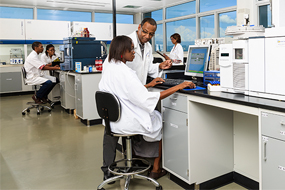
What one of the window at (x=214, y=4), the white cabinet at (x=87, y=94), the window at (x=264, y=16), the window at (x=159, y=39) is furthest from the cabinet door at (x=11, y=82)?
the window at (x=264, y=16)

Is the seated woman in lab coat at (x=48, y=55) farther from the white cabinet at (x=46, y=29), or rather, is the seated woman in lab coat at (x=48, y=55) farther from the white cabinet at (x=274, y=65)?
the white cabinet at (x=274, y=65)

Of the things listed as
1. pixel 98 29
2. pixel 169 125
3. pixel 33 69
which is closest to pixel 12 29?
pixel 98 29

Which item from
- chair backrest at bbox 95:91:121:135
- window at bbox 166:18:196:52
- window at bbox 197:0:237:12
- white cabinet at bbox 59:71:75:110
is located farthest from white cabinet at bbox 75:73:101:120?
window at bbox 166:18:196:52

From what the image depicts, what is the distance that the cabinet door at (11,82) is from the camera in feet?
25.5

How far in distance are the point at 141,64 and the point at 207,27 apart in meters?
6.20

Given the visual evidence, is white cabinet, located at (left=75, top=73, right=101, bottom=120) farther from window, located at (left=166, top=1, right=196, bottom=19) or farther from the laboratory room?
window, located at (left=166, top=1, right=196, bottom=19)

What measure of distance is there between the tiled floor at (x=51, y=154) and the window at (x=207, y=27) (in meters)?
4.99

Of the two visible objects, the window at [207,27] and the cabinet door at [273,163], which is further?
the window at [207,27]

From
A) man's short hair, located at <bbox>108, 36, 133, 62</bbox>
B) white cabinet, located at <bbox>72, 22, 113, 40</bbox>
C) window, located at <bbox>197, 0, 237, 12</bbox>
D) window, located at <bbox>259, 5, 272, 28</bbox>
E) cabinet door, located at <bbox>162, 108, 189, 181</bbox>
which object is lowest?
cabinet door, located at <bbox>162, 108, 189, 181</bbox>

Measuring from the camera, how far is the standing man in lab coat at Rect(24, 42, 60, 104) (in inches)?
219

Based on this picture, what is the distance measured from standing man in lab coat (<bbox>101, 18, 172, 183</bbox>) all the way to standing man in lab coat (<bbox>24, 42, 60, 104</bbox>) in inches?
138

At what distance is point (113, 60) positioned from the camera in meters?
2.15

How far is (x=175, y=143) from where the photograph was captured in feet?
7.70

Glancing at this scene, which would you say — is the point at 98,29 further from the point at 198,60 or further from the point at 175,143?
the point at 175,143
